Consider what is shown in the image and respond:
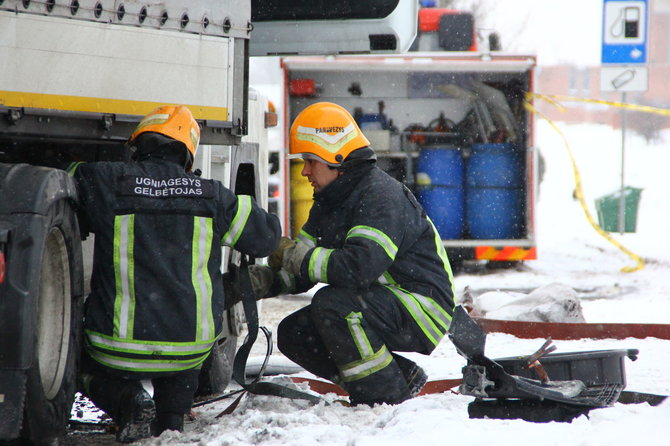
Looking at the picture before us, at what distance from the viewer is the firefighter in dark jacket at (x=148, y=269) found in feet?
10.9

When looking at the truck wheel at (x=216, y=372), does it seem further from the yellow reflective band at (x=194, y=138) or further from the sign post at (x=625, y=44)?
the sign post at (x=625, y=44)

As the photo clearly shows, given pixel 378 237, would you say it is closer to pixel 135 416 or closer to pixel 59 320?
pixel 135 416

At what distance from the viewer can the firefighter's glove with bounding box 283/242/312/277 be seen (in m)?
3.99

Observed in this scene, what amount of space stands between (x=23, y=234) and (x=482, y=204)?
8.09 m

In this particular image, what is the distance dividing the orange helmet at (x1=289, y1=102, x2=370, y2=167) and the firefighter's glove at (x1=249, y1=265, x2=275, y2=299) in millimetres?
540

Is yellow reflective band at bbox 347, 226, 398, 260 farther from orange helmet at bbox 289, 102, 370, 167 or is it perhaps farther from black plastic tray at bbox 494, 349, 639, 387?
black plastic tray at bbox 494, 349, 639, 387

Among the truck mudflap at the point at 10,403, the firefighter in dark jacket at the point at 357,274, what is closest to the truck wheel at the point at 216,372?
the firefighter in dark jacket at the point at 357,274

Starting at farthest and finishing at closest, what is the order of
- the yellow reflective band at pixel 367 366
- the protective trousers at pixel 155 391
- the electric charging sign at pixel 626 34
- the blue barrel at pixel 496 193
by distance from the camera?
1. the electric charging sign at pixel 626 34
2. the blue barrel at pixel 496 193
3. the yellow reflective band at pixel 367 366
4. the protective trousers at pixel 155 391

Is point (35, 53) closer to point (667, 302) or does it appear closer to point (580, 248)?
point (667, 302)

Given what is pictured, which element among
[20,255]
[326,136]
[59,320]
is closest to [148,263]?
[59,320]

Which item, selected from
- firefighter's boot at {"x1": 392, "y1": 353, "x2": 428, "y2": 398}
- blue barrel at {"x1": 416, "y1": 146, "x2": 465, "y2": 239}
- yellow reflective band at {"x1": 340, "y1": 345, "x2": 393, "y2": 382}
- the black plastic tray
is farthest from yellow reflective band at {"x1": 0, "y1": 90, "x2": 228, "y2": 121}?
blue barrel at {"x1": 416, "y1": 146, "x2": 465, "y2": 239}

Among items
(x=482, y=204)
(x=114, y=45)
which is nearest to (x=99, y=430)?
(x=114, y=45)

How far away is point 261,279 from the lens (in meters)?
4.21

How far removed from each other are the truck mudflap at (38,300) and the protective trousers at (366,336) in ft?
3.71
